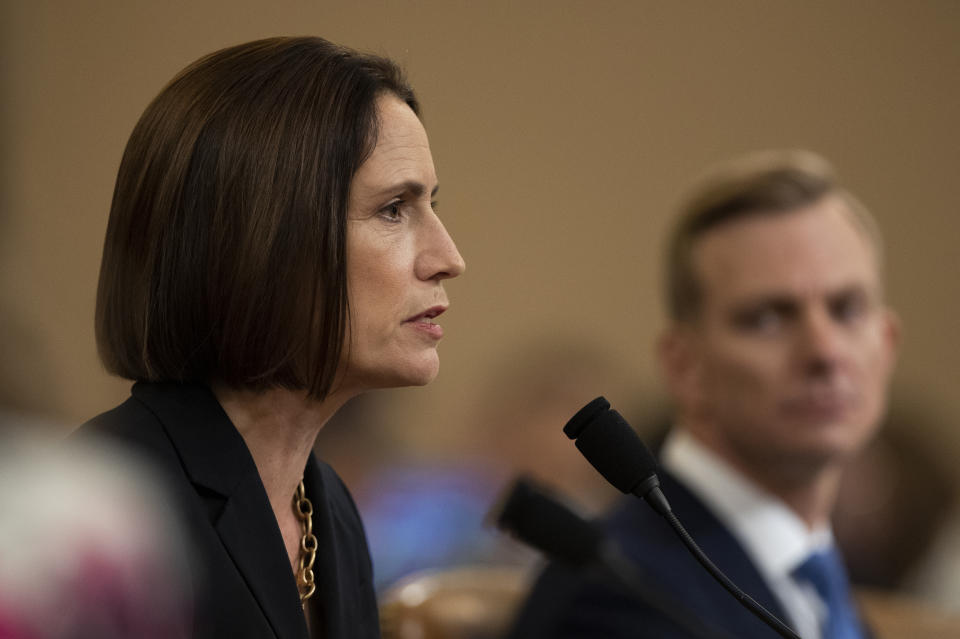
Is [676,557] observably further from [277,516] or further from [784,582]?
[277,516]

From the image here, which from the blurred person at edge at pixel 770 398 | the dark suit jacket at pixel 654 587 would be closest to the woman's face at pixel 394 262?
the dark suit jacket at pixel 654 587

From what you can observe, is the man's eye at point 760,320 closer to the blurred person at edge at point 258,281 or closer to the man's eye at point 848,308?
the man's eye at point 848,308

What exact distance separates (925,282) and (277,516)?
542 cm

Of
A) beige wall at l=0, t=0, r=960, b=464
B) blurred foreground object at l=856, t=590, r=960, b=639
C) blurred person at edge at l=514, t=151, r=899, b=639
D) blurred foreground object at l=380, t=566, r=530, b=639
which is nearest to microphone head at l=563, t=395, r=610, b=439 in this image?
blurred foreground object at l=380, t=566, r=530, b=639

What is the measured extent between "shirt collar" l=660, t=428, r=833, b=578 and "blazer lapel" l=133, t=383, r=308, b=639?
1.20m

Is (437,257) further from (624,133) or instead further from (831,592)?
(624,133)

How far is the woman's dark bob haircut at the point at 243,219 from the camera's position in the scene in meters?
1.18

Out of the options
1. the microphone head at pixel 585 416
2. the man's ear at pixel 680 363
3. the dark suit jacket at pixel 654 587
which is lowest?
the dark suit jacket at pixel 654 587

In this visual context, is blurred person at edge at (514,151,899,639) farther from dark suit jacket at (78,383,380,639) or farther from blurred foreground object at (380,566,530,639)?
Result: dark suit jacket at (78,383,380,639)

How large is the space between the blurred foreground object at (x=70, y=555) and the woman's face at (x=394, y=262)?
37 centimetres

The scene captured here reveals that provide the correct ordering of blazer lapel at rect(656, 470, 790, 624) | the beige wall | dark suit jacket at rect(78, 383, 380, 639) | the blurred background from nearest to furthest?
dark suit jacket at rect(78, 383, 380, 639)
blazer lapel at rect(656, 470, 790, 624)
the blurred background
the beige wall

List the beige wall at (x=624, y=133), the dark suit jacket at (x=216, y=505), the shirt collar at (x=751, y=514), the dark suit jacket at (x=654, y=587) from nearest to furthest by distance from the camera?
the dark suit jacket at (x=216, y=505) < the dark suit jacket at (x=654, y=587) < the shirt collar at (x=751, y=514) < the beige wall at (x=624, y=133)

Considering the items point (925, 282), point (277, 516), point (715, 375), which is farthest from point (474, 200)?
point (277, 516)

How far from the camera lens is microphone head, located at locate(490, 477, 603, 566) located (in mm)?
1544
